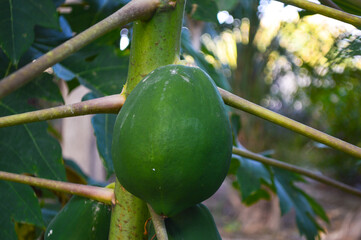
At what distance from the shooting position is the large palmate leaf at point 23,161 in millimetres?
742

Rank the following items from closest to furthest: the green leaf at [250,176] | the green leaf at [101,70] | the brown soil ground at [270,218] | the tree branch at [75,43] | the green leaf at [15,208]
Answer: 1. the tree branch at [75,43]
2. the green leaf at [15,208]
3. the green leaf at [101,70]
4. the green leaf at [250,176]
5. the brown soil ground at [270,218]

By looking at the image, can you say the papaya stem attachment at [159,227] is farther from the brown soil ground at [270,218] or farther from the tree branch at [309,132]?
the brown soil ground at [270,218]

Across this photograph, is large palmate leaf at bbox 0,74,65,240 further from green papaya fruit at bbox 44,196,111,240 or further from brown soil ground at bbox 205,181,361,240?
brown soil ground at bbox 205,181,361,240

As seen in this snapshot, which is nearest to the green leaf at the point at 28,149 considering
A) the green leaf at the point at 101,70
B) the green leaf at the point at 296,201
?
the green leaf at the point at 101,70

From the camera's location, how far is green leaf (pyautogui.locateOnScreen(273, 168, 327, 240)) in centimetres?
110

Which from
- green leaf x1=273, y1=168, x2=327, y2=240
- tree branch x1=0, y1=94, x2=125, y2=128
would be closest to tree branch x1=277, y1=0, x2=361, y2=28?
tree branch x1=0, y1=94, x2=125, y2=128

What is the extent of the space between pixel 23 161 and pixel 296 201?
80 centimetres

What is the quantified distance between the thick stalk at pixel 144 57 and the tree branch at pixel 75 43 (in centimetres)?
2

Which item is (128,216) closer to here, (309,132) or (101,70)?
(309,132)

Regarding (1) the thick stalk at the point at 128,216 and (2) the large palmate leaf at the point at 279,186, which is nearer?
(1) the thick stalk at the point at 128,216

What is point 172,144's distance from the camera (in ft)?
1.32

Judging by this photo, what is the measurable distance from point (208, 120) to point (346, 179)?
476 cm

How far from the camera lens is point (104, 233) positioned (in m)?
0.56

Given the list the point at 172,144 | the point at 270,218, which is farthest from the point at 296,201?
the point at 270,218
